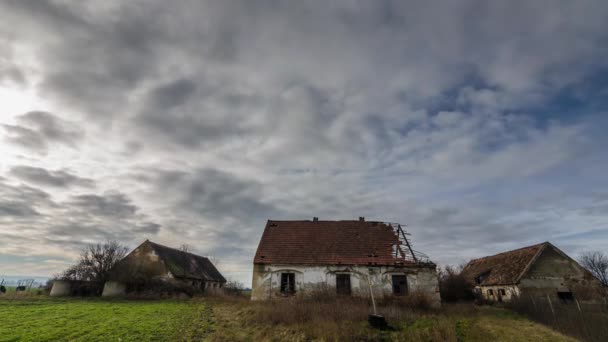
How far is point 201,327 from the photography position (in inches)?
450

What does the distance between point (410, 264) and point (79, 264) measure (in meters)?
27.9

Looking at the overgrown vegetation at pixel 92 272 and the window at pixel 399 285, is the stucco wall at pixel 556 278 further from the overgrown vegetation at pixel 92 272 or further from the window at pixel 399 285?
the overgrown vegetation at pixel 92 272

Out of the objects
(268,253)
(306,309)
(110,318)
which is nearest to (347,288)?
(268,253)

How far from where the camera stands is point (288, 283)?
66.5ft

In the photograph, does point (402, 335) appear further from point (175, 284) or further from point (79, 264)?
point (79, 264)

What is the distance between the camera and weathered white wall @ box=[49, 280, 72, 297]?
25.9 metres

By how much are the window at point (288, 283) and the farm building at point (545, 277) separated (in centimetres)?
1547

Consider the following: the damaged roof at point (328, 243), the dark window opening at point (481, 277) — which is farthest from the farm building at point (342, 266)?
the dark window opening at point (481, 277)

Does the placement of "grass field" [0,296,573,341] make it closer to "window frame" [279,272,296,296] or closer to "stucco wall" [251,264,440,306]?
"stucco wall" [251,264,440,306]

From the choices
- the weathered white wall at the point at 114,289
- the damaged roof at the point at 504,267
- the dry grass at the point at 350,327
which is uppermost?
the damaged roof at the point at 504,267

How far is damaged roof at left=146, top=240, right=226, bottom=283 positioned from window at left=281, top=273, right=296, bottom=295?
13.3m

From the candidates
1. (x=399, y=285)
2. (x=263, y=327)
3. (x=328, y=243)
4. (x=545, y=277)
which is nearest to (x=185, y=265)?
(x=328, y=243)

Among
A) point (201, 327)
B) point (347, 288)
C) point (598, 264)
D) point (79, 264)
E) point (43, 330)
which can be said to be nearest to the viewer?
point (43, 330)

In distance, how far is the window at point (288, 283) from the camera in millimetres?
19984
